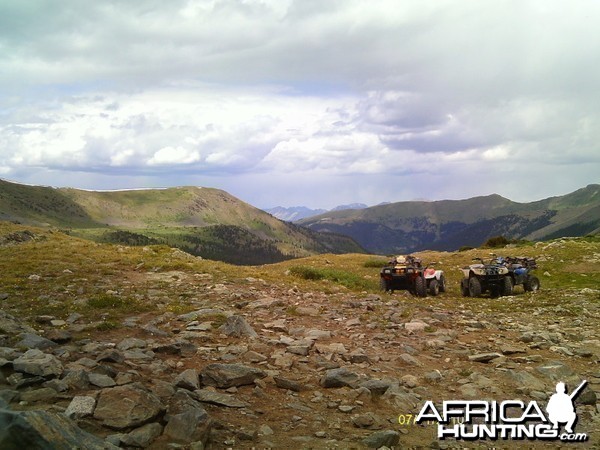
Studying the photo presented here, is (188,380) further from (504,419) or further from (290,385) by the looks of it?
(504,419)

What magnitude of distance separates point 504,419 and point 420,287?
1763 centimetres

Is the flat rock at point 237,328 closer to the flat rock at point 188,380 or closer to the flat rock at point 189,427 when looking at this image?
the flat rock at point 188,380

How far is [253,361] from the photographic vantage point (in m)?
10.1

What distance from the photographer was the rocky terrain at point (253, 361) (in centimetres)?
648

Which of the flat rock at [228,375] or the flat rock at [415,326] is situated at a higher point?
the flat rock at [228,375]

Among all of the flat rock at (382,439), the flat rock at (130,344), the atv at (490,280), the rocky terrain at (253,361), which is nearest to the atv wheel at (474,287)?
the atv at (490,280)

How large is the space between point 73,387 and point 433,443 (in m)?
5.80

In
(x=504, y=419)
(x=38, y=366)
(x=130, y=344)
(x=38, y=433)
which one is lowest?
(x=504, y=419)

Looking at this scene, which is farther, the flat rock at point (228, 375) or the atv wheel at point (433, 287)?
the atv wheel at point (433, 287)

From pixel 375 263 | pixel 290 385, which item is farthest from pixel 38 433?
pixel 375 263

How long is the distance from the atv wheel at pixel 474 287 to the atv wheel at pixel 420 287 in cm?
263

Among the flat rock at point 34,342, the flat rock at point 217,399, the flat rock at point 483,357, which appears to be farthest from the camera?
the flat rock at point 483,357

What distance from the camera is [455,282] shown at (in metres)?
34.4

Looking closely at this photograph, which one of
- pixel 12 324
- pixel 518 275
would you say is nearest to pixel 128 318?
pixel 12 324
